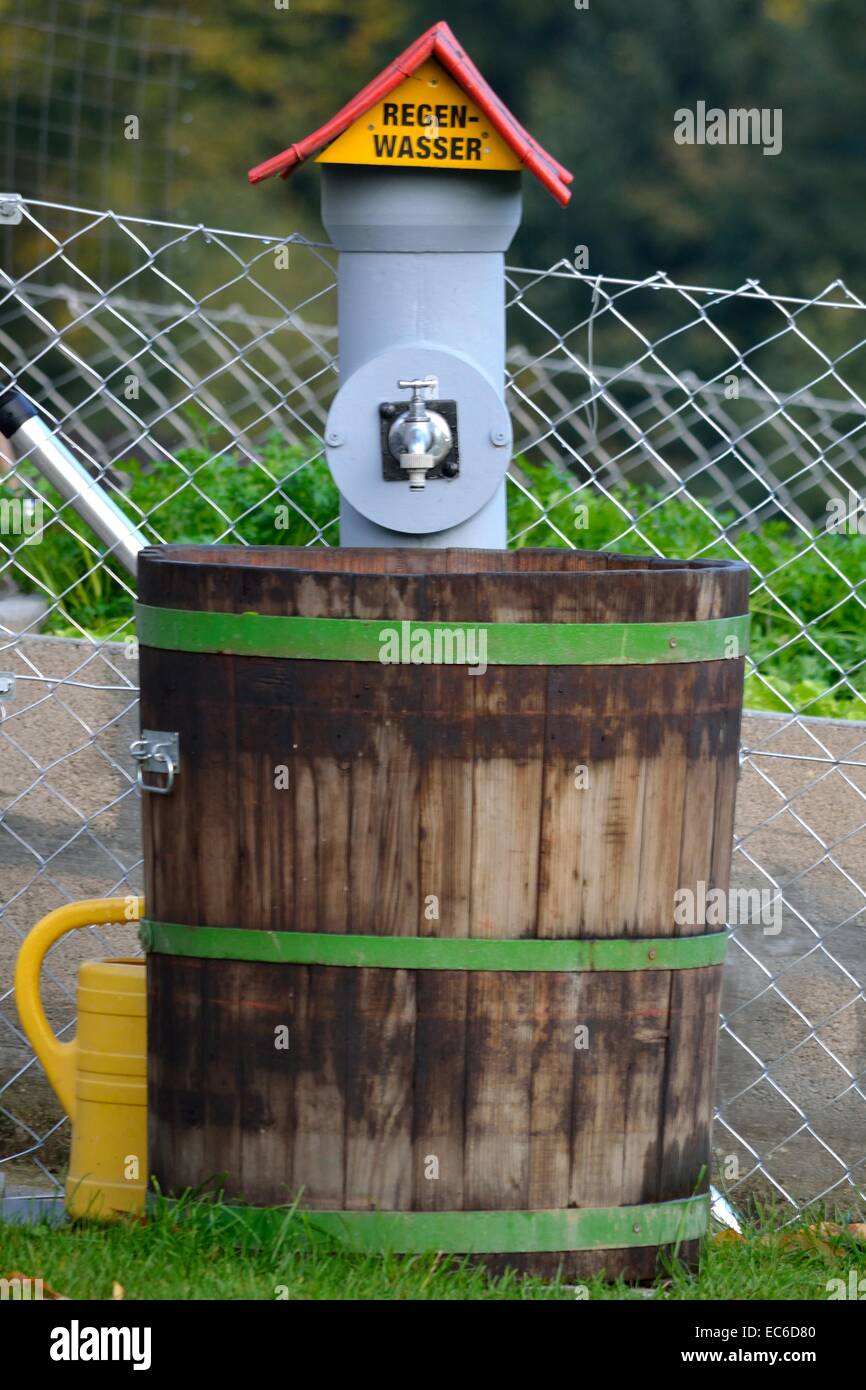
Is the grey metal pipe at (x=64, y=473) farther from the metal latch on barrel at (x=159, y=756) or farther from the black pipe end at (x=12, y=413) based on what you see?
the metal latch on barrel at (x=159, y=756)

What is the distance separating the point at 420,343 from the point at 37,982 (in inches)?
49.5

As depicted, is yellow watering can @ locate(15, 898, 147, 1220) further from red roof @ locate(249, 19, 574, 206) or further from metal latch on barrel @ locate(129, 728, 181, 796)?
red roof @ locate(249, 19, 574, 206)

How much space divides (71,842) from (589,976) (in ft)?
4.65

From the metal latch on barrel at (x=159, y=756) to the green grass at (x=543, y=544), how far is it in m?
1.22

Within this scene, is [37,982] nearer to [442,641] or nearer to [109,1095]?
[109,1095]

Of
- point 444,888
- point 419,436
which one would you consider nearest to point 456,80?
point 419,436

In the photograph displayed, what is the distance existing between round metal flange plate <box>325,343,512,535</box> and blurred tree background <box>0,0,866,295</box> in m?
11.5

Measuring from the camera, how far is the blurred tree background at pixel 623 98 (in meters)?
14.3

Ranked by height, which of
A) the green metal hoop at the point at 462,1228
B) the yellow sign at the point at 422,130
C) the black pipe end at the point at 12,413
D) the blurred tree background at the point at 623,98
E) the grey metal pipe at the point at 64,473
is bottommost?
the green metal hoop at the point at 462,1228

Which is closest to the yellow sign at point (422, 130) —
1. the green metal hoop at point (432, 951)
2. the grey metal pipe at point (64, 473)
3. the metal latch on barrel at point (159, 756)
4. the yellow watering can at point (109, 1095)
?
the grey metal pipe at point (64, 473)

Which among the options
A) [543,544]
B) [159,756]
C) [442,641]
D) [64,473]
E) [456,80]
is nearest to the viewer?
[442,641]

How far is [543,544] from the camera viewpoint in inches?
170
